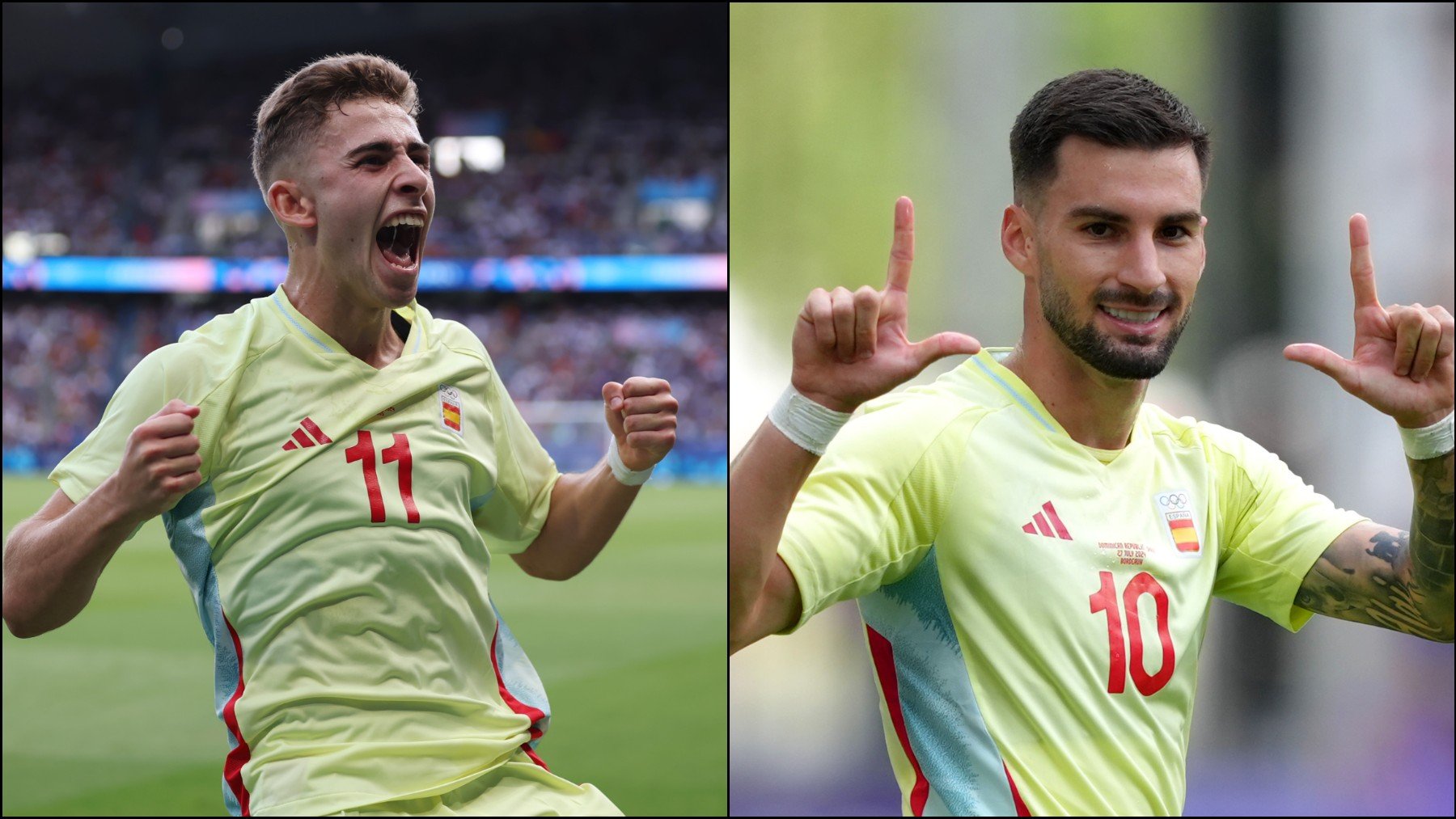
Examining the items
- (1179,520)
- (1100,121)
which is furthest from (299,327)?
(1179,520)

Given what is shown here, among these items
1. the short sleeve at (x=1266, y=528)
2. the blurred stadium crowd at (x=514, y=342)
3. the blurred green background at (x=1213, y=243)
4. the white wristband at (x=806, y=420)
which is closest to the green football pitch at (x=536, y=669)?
the blurred green background at (x=1213, y=243)

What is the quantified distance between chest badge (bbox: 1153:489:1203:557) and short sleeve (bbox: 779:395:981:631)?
1.42 feet

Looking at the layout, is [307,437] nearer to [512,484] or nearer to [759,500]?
[512,484]

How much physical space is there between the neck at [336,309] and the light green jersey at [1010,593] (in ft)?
3.04

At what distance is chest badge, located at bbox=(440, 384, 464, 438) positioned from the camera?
260cm

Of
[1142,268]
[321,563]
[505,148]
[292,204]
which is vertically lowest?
[321,563]

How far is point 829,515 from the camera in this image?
2270 mm

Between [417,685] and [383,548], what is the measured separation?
262 millimetres

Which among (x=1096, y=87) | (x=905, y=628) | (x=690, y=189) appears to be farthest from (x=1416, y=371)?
(x=690, y=189)

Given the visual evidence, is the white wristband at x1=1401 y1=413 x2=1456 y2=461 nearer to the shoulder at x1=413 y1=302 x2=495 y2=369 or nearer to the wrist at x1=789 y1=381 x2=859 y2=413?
the wrist at x1=789 y1=381 x2=859 y2=413

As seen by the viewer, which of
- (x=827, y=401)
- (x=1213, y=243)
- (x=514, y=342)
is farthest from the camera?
(x=514, y=342)

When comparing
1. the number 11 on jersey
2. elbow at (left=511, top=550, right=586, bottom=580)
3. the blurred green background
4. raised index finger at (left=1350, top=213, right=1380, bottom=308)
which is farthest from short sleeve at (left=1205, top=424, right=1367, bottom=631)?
the blurred green background

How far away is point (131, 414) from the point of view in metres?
2.34

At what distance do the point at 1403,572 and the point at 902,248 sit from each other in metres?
1.23
